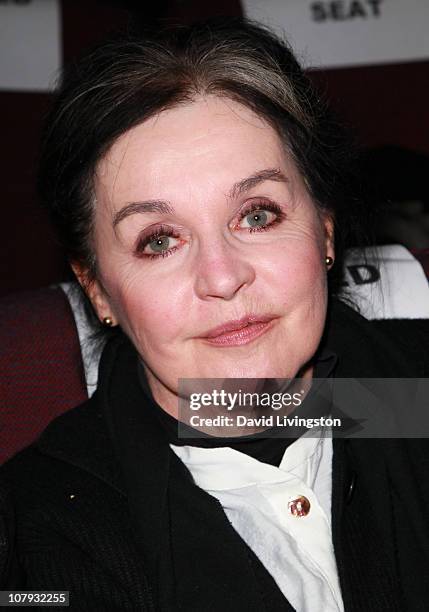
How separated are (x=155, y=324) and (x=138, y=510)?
0.33m

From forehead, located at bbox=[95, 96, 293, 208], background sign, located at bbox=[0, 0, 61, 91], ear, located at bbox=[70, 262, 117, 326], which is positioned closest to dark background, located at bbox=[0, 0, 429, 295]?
background sign, located at bbox=[0, 0, 61, 91]

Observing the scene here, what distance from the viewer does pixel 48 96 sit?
2893 mm

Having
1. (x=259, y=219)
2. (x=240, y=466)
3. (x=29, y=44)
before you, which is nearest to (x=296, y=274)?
(x=259, y=219)

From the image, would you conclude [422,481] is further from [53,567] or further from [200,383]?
[53,567]

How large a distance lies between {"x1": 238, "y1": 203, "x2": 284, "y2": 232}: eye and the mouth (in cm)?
16

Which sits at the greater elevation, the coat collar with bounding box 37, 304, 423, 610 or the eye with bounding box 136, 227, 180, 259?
the eye with bounding box 136, 227, 180, 259

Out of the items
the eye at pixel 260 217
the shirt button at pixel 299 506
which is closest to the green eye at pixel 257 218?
the eye at pixel 260 217

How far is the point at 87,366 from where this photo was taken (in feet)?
5.47

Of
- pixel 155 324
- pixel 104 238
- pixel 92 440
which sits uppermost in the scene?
pixel 104 238

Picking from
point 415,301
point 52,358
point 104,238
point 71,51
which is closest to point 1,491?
point 52,358

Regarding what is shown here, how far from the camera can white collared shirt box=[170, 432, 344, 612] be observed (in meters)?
1.37

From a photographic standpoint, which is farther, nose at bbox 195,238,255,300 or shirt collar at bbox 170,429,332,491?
shirt collar at bbox 170,429,332,491

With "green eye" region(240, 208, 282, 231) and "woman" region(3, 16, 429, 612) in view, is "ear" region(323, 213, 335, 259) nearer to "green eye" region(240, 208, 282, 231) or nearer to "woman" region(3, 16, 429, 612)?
"woman" region(3, 16, 429, 612)

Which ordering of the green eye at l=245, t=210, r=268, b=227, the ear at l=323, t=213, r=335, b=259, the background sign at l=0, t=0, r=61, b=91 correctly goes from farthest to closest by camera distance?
the background sign at l=0, t=0, r=61, b=91 → the ear at l=323, t=213, r=335, b=259 → the green eye at l=245, t=210, r=268, b=227
